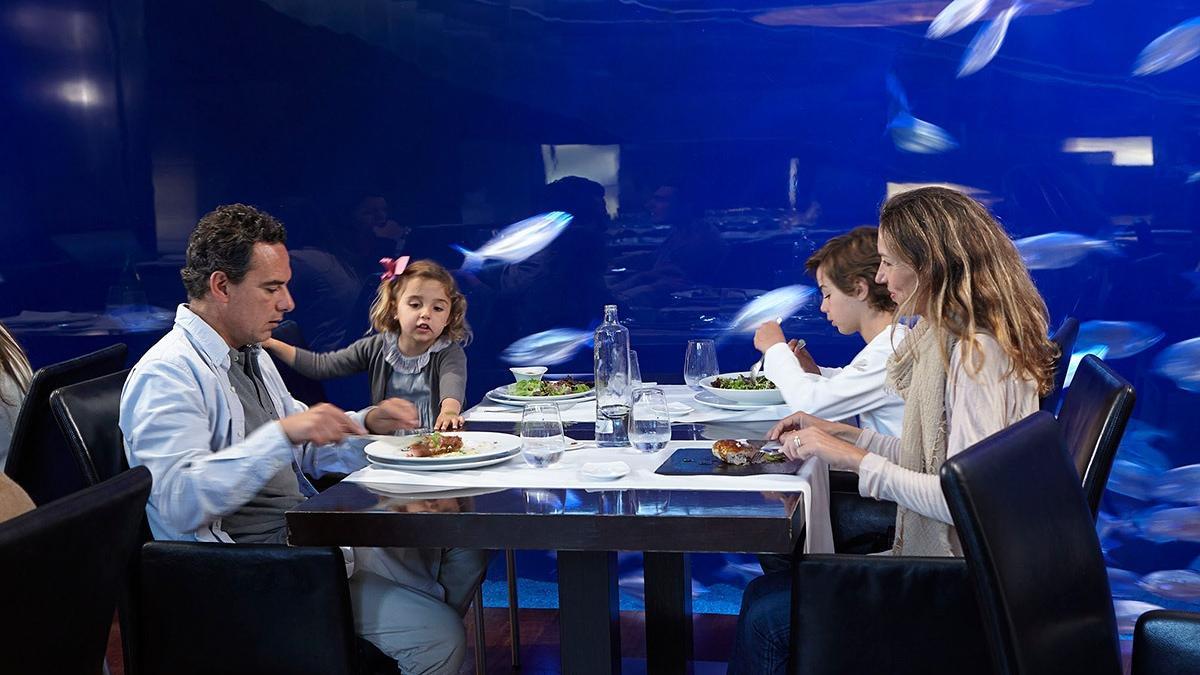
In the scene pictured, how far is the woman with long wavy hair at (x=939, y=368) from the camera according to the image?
220cm

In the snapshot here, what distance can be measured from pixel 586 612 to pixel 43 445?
152 centimetres

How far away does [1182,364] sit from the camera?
13.7 feet

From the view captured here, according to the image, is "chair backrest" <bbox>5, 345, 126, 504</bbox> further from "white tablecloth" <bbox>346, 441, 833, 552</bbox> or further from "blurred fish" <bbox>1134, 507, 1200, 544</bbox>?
"blurred fish" <bbox>1134, 507, 1200, 544</bbox>

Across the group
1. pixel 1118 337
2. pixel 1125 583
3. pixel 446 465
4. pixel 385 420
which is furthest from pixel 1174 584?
pixel 446 465

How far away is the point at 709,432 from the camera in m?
2.75

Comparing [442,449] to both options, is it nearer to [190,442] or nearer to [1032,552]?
[190,442]

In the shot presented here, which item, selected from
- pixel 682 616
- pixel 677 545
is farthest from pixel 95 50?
pixel 677 545

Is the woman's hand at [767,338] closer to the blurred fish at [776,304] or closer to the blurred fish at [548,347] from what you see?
the blurred fish at [776,304]

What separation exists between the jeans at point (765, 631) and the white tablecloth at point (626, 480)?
0.42ft

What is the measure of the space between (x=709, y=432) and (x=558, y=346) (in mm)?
1898

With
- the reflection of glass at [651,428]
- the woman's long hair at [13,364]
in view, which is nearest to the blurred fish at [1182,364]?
the reflection of glass at [651,428]

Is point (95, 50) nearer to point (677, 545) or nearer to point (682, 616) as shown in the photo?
point (682, 616)

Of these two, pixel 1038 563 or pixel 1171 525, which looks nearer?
pixel 1038 563

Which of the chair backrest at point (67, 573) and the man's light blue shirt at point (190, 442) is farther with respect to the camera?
the man's light blue shirt at point (190, 442)
